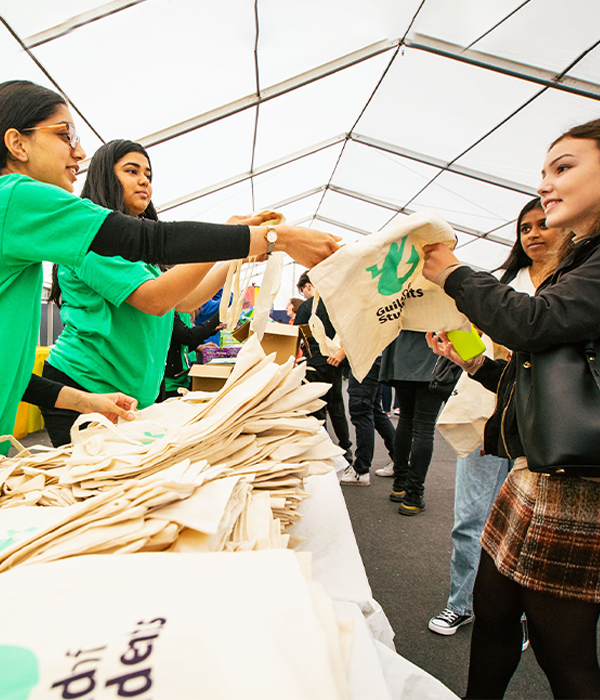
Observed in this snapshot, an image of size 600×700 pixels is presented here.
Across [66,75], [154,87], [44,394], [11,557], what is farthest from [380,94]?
[11,557]

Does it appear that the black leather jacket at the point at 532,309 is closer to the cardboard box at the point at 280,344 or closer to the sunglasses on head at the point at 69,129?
the sunglasses on head at the point at 69,129

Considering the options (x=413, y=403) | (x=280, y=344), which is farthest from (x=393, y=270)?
(x=413, y=403)

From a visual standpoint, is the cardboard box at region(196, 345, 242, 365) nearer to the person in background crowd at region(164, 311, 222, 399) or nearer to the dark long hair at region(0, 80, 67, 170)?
the person in background crowd at region(164, 311, 222, 399)

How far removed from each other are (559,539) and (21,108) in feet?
4.54

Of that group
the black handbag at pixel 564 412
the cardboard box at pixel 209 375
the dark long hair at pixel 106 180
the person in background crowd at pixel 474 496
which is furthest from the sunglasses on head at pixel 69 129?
the person in background crowd at pixel 474 496

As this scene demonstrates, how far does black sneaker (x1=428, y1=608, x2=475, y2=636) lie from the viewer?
1704 mm

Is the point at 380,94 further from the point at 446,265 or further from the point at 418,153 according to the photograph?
the point at 446,265

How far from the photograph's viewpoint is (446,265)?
0.99 metres

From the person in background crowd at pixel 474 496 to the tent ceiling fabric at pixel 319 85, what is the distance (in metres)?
3.65

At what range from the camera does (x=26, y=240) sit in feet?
2.80

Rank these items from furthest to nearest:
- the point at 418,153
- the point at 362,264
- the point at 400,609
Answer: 1. the point at 418,153
2. the point at 400,609
3. the point at 362,264

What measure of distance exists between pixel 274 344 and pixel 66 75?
348 cm

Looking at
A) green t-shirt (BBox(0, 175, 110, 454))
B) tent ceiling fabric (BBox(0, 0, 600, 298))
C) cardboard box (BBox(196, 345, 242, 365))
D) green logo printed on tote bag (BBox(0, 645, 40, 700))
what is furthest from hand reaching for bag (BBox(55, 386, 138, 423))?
tent ceiling fabric (BBox(0, 0, 600, 298))

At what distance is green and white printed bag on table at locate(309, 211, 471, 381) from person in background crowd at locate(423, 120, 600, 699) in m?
0.06
